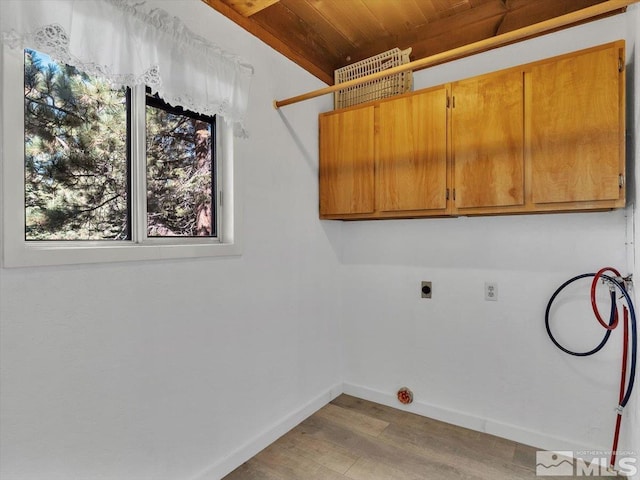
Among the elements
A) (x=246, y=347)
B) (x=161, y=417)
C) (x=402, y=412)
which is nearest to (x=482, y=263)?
(x=402, y=412)

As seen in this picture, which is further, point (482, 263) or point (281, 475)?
point (482, 263)

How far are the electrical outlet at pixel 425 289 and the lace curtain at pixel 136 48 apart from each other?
5.46 feet

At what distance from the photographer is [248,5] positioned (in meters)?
1.94

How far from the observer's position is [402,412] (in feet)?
8.50

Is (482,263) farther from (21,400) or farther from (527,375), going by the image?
(21,400)

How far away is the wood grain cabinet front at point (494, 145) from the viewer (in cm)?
175

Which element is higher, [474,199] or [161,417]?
[474,199]

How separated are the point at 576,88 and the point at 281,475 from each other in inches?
103

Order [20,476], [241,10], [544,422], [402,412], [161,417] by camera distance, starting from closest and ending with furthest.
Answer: [20,476] → [161,417] → [241,10] → [544,422] → [402,412]

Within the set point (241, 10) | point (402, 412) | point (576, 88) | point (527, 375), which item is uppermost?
point (241, 10)

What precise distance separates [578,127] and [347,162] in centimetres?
138

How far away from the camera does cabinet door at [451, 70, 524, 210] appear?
1.95m

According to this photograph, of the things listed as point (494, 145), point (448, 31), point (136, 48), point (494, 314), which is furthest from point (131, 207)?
point (448, 31)

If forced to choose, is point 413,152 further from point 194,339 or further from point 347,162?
point 194,339
